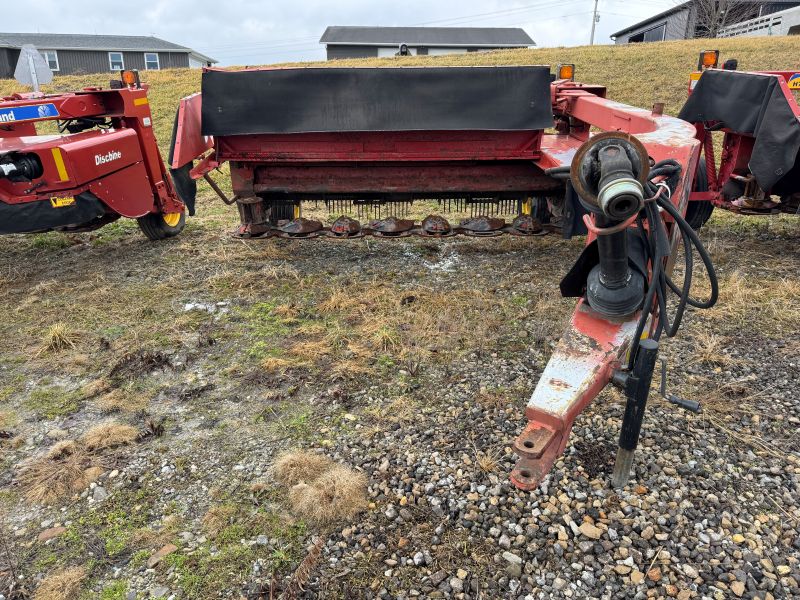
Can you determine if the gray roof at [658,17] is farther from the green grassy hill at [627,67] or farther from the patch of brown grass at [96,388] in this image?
the patch of brown grass at [96,388]

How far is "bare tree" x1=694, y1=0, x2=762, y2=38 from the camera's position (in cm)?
3359

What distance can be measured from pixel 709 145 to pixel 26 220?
6.45 meters

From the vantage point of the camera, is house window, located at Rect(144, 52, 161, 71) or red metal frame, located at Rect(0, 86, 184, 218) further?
house window, located at Rect(144, 52, 161, 71)

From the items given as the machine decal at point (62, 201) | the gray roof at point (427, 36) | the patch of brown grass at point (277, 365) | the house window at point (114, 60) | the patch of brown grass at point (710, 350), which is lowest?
the patch of brown grass at point (277, 365)

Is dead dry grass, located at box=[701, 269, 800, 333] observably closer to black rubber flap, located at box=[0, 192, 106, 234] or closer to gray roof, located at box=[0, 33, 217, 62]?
black rubber flap, located at box=[0, 192, 106, 234]

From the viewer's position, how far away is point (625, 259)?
2156 mm

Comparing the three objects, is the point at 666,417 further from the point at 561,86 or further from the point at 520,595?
the point at 561,86

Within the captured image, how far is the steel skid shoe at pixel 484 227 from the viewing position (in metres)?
5.36

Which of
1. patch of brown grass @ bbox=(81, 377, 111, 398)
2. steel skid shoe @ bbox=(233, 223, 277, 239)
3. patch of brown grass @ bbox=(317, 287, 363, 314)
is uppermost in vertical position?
steel skid shoe @ bbox=(233, 223, 277, 239)

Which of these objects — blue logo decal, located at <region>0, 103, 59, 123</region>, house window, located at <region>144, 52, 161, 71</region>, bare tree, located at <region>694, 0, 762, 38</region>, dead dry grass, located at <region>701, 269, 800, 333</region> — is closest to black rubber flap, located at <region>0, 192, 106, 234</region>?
blue logo decal, located at <region>0, 103, 59, 123</region>

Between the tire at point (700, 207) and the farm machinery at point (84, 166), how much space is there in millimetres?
5370

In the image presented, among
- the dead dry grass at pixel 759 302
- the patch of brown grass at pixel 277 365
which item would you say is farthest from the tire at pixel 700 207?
the patch of brown grass at pixel 277 365

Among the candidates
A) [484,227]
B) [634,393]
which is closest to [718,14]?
[484,227]

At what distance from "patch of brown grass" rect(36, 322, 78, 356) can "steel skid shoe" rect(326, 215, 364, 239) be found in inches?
90.7
